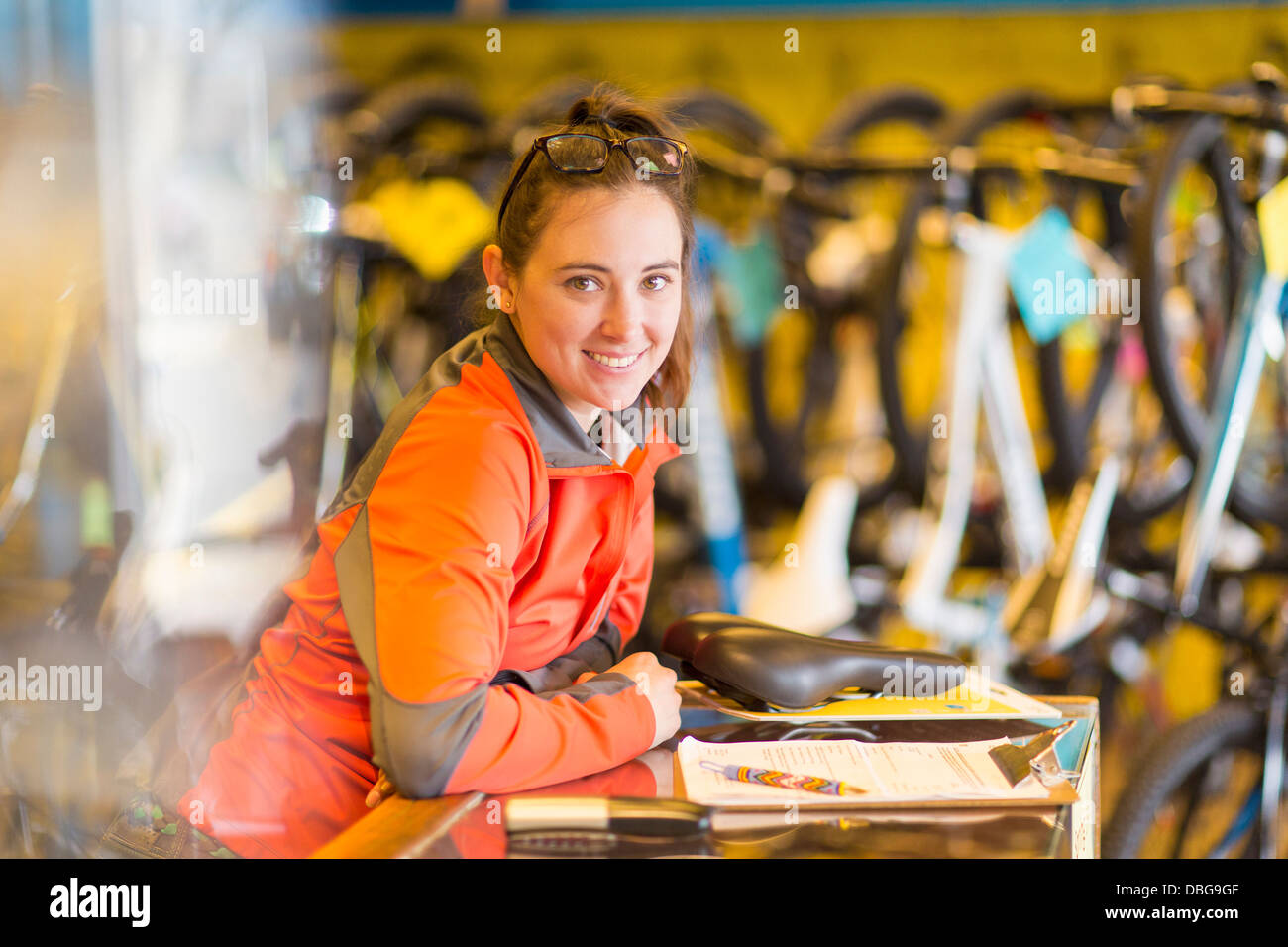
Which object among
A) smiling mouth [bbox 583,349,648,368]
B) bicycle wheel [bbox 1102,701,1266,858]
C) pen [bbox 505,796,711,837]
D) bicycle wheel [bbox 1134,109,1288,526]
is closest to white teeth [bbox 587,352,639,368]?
smiling mouth [bbox 583,349,648,368]

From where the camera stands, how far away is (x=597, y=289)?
0.92 meters

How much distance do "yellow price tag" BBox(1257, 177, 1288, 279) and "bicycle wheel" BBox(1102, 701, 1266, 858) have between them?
2.51 ft

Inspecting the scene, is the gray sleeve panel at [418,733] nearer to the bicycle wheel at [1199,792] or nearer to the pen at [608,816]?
the pen at [608,816]

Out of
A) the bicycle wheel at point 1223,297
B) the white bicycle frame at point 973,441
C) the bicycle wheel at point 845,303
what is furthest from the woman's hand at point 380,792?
the bicycle wheel at point 845,303

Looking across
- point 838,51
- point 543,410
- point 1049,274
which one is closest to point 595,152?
point 543,410

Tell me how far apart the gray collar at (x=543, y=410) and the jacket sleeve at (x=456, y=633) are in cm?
5

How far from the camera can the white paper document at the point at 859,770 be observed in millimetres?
740

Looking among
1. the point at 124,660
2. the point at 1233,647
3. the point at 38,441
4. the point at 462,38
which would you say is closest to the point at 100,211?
the point at 38,441

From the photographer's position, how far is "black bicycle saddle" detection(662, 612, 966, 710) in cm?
91

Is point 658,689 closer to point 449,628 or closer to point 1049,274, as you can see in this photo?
point 449,628

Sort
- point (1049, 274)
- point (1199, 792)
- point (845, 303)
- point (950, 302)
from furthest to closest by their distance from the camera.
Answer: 1. point (845, 303)
2. point (950, 302)
3. point (1049, 274)
4. point (1199, 792)

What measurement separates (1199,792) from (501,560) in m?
1.35

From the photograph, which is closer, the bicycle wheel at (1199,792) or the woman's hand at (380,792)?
the woman's hand at (380,792)

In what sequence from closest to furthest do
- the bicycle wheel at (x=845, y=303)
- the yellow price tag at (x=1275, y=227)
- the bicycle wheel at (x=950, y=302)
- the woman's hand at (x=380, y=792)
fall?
the woman's hand at (x=380, y=792) < the yellow price tag at (x=1275, y=227) < the bicycle wheel at (x=950, y=302) < the bicycle wheel at (x=845, y=303)
